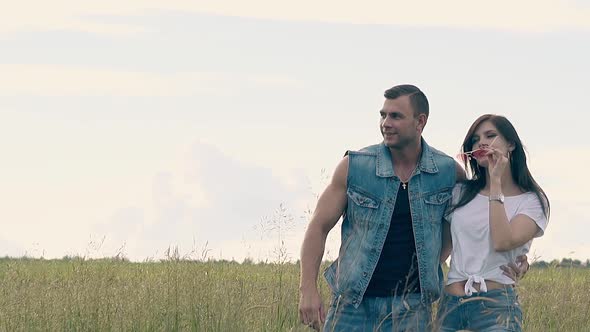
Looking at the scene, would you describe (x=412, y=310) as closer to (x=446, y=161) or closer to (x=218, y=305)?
(x=446, y=161)

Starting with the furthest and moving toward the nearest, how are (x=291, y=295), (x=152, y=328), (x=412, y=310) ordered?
(x=291, y=295)
(x=152, y=328)
(x=412, y=310)

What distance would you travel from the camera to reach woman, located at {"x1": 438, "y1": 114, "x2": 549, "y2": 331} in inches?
209

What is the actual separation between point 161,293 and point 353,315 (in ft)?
9.77

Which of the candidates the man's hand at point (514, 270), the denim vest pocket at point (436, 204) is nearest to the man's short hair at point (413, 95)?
the denim vest pocket at point (436, 204)

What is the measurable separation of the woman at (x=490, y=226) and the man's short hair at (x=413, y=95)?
371 mm

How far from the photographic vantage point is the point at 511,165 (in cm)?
565

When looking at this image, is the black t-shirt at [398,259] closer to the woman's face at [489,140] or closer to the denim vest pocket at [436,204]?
the denim vest pocket at [436,204]

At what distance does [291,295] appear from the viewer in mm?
9602

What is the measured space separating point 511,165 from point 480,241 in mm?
522

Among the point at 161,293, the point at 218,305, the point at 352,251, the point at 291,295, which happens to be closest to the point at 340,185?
the point at 352,251

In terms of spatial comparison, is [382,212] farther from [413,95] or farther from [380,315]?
[413,95]

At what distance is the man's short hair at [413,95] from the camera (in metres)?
5.86

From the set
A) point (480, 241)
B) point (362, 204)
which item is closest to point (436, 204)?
point (362, 204)

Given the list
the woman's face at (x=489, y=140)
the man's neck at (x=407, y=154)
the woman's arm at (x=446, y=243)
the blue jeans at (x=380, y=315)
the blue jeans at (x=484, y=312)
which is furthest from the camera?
the woman's arm at (x=446, y=243)
